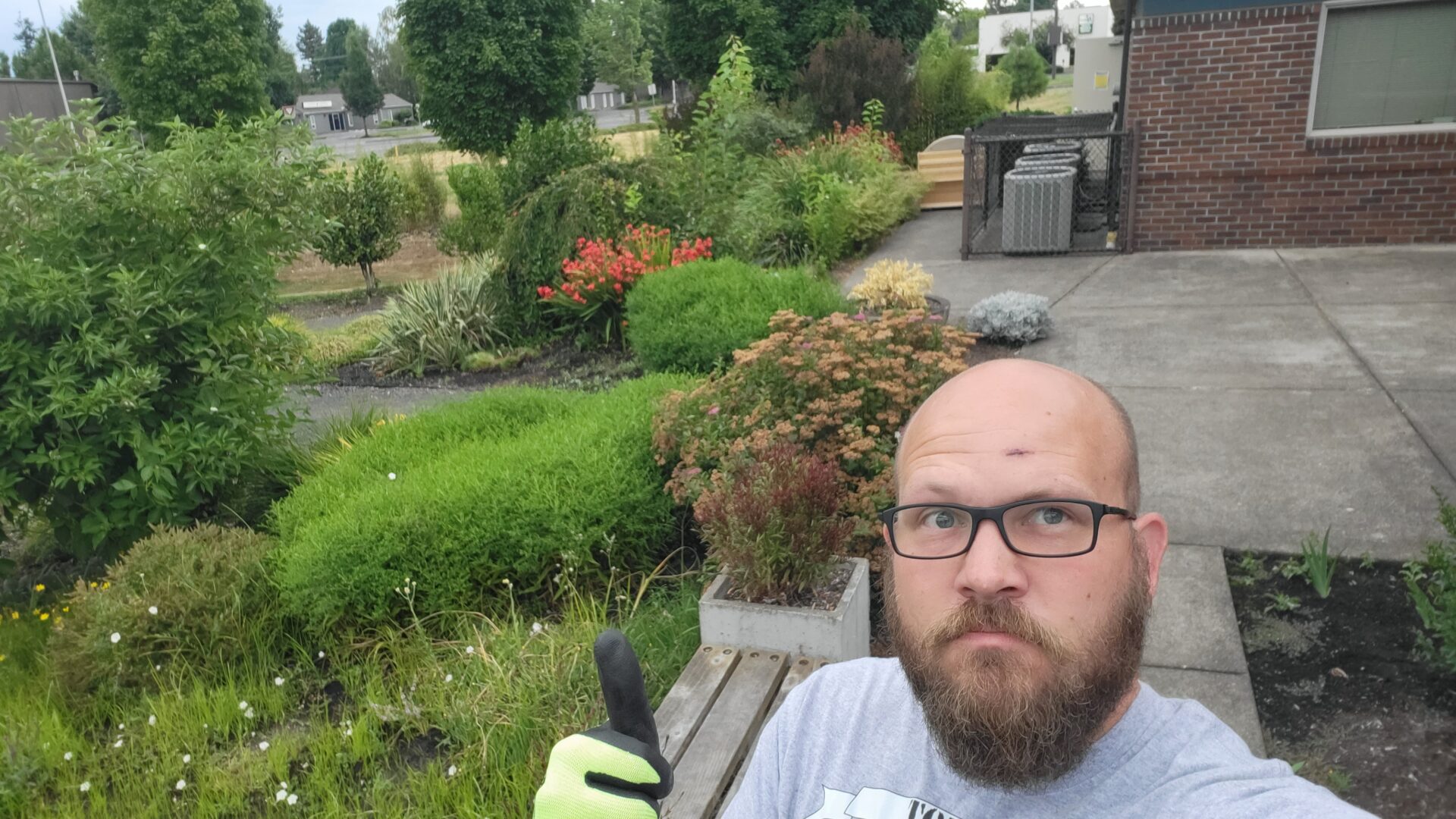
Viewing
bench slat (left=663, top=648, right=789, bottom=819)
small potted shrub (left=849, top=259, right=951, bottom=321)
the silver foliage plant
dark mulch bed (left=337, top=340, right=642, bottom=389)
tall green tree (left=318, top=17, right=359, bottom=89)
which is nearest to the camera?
bench slat (left=663, top=648, right=789, bottom=819)

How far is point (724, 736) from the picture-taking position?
A: 259cm

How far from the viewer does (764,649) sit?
10.2 ft

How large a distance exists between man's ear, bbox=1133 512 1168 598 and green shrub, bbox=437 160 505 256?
1151 cm

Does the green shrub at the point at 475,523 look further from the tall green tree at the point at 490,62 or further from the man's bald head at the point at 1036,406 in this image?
the tall green tree at the point at 490,62

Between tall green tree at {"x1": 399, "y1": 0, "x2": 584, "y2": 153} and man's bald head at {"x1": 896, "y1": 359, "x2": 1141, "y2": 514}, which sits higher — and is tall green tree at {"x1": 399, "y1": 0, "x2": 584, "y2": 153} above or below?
above

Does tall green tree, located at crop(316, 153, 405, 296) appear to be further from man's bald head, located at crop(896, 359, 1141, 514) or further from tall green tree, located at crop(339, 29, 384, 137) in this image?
tall green tree, located at crop(339, 29, 384, 137)

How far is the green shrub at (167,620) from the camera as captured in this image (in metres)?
3.59

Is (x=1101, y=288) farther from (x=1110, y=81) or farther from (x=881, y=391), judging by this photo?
(x=1110, y=81)

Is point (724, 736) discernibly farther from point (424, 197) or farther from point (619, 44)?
point (619, 44)

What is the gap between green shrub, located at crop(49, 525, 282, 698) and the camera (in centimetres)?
359

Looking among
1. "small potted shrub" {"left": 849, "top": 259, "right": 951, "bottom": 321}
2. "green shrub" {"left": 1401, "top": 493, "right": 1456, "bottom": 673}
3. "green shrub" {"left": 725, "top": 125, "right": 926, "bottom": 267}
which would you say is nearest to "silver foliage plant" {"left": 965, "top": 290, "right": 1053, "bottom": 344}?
"small potted shrub" {"left": 849, "top": 259, "right": 951, "bottom": 321}

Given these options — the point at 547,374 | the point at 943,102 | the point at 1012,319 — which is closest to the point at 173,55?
the point at 943,102

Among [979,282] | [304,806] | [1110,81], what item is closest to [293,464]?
[304,806]

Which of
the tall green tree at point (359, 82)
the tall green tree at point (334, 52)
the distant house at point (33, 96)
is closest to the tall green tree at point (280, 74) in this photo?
the tall green tree at point (359, 82)
